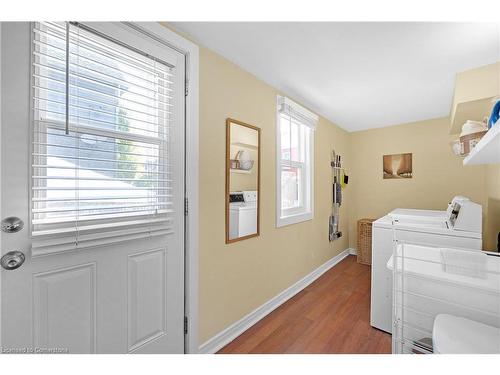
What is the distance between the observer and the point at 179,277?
1412 millimetres

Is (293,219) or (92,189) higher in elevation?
(92,189)


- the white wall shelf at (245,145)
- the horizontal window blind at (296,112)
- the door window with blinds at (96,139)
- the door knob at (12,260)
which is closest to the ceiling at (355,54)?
the horizontal window blind at (296,112)

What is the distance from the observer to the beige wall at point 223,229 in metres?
1.56

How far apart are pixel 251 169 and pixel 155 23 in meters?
1.21

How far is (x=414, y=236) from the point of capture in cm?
184

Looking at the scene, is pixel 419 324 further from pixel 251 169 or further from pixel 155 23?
pixel 155 23

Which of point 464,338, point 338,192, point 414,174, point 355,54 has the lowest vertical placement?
point 464,338

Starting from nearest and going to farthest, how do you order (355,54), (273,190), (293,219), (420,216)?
(355,54) < (273,190) < (420,216) < (293,219)

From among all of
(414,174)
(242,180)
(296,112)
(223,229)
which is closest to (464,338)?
(223,229)

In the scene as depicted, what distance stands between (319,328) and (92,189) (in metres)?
2.04

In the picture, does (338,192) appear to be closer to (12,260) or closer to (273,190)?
(273,190)

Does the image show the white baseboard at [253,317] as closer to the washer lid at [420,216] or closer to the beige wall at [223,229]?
the beige wall at [223,229]

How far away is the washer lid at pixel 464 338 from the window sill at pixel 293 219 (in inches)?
54.2
